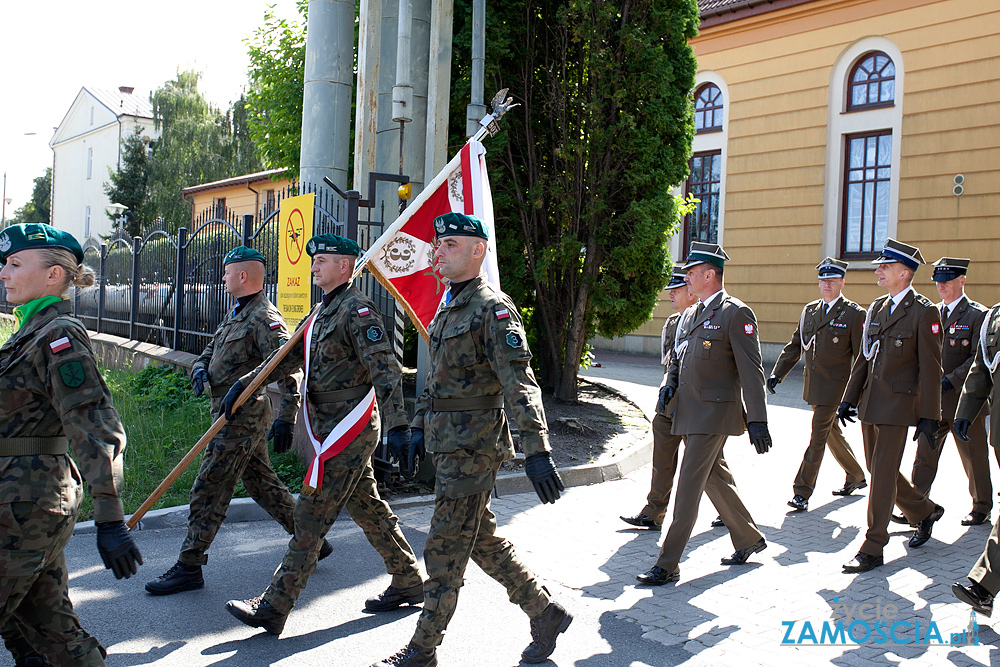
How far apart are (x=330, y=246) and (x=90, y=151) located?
58.4 metres

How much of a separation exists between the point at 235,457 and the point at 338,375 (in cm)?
112

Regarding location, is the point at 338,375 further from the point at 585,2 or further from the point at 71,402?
the point at 585,2

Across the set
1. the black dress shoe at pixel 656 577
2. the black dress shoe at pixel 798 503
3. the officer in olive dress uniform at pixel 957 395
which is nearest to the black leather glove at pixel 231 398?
the black dress shoe at pixel 656 577

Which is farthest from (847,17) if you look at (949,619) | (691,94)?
(949,619)

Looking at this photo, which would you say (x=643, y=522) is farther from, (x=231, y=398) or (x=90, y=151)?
(x=90, y=151)

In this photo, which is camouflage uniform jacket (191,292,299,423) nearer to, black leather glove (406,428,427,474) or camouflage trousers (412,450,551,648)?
black leather glove (406,428,427,474)

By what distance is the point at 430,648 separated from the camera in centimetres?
385

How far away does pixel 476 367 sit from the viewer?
3977 millimetres

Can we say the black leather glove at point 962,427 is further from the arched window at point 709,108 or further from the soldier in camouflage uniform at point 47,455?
the arched window at point 709,108

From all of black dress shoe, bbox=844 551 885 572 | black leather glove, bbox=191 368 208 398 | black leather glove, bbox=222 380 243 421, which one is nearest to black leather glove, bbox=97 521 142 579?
black leather glove, bbox=222 380 243 421

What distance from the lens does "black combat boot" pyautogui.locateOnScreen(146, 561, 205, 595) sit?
195 inches

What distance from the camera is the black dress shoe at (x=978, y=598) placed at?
4512 mm

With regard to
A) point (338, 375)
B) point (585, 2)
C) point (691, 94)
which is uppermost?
point (585, 2)

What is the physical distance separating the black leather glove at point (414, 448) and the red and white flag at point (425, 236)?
205 centimetres
